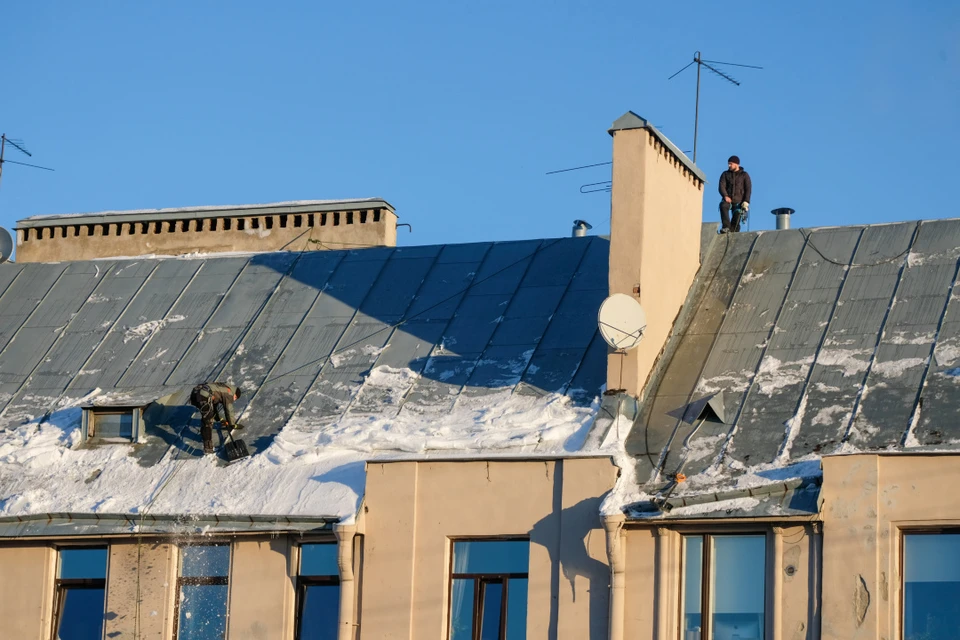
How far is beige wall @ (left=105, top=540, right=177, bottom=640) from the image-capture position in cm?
2209

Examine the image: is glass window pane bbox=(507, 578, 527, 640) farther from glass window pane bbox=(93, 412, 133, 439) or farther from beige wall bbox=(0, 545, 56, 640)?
glass window pane bbox=(93, 412, 133, 439)

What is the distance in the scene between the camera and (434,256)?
27.1m

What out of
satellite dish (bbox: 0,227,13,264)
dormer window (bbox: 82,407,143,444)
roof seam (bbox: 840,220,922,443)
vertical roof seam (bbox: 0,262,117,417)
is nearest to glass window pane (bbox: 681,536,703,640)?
roof seam (bbox: 840,220,922,443)

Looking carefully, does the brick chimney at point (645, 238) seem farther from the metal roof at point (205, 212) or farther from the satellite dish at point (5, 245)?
the satellite dish at point (5, 245)

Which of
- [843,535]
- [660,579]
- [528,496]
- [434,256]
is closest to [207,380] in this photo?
[434,256]

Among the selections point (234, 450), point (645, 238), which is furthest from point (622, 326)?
point (234, 450)

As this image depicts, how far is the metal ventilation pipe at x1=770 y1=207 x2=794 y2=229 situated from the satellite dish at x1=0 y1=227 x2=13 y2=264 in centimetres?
1301

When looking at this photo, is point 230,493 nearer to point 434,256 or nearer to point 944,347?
point 434,256

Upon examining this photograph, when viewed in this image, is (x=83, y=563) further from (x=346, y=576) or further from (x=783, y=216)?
(x=783, y=216)

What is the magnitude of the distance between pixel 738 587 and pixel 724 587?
0.17 meters

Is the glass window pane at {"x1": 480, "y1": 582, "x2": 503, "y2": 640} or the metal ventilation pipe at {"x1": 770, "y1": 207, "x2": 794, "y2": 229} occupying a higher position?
the metal ventilation pipe at {"x1": 770, "y1": 207, "x2": 794, "y2": 229}

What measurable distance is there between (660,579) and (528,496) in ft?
6.44

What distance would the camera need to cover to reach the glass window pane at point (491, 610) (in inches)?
825

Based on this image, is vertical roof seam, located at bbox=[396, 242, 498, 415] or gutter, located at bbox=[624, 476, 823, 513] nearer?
gutter, located at bbox=[624, 476, 823, 513]
